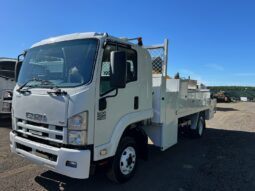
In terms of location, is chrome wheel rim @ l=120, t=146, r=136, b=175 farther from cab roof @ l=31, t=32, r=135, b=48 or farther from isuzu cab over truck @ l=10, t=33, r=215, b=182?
cab roof @ l=31, t=32, r=135, b=48

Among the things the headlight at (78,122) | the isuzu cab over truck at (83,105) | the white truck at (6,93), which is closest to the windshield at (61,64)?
the isuzu cab over truck at (83,105)

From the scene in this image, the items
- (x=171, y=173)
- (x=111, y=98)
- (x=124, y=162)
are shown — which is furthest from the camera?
(x=171, y=173)

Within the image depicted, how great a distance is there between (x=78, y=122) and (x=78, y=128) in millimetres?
81

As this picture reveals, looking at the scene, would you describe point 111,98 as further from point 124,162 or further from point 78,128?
point 124,162

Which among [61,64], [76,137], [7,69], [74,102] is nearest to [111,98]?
[74,102]

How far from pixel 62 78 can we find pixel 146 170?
2.62m

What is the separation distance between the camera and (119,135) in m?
3.64

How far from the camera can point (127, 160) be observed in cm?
407

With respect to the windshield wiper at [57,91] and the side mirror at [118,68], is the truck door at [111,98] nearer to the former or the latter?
the side mirror at [118,68]

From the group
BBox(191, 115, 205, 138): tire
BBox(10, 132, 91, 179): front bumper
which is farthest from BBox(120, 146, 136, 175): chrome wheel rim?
BBox(191, 115, 205, 138): tire

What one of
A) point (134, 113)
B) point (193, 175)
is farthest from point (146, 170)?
point (134, 113)

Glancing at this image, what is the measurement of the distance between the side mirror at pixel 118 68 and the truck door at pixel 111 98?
229 millimetres

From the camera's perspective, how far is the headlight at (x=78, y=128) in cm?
305

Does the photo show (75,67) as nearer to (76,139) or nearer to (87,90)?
(87,90)
